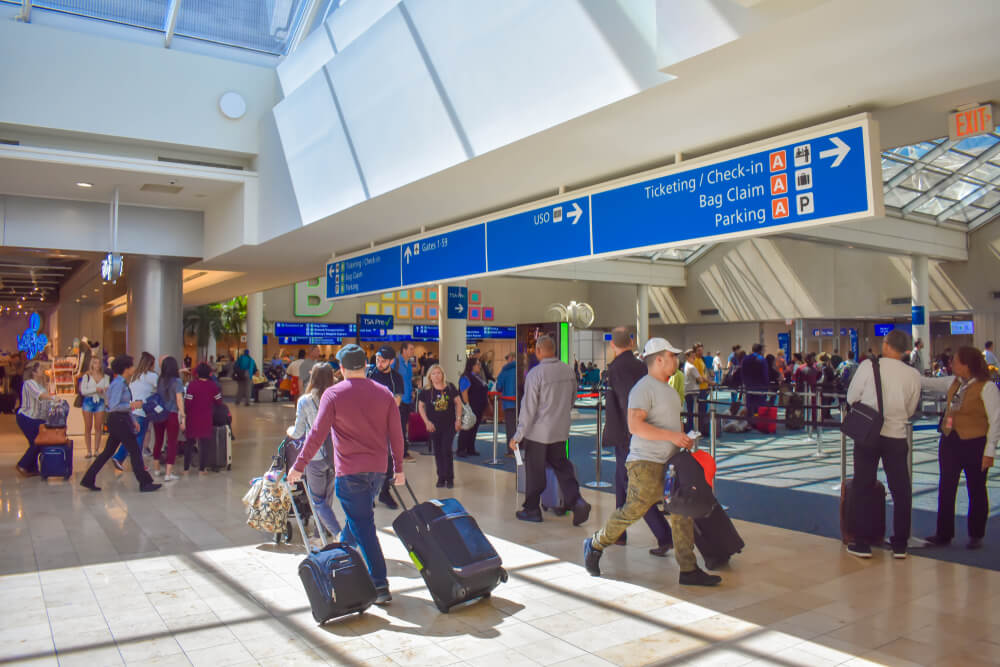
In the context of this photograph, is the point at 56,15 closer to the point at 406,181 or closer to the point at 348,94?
the point at 348,94

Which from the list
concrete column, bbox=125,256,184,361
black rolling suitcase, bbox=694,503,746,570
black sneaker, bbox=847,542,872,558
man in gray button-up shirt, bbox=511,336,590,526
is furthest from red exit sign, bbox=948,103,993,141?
concrete column, bbox=125,256,184,361

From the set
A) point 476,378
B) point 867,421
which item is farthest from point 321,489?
point 476,378

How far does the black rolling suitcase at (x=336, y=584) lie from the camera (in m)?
4.09

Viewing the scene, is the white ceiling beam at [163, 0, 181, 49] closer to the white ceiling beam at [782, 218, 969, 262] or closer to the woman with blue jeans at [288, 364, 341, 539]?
the woman with blue jeans at [288, 364, 341, 539]

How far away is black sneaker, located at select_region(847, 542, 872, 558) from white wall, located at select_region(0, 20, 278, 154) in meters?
9.41

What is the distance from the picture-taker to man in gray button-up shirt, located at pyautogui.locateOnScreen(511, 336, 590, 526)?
257 inches

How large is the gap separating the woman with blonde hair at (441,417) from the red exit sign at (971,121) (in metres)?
5.69

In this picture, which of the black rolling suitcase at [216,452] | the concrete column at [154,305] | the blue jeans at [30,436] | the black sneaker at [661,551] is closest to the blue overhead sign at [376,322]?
the concrete column at [154,305]

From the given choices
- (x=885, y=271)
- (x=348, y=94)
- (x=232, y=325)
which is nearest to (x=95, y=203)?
(x=348, y=94)

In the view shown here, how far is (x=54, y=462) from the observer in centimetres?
932

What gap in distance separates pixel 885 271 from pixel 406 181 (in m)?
22.0

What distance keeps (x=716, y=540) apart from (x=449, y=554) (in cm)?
205

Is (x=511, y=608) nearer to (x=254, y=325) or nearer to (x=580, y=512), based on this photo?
(x=580, y=512)

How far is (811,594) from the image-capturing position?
15.3ft
